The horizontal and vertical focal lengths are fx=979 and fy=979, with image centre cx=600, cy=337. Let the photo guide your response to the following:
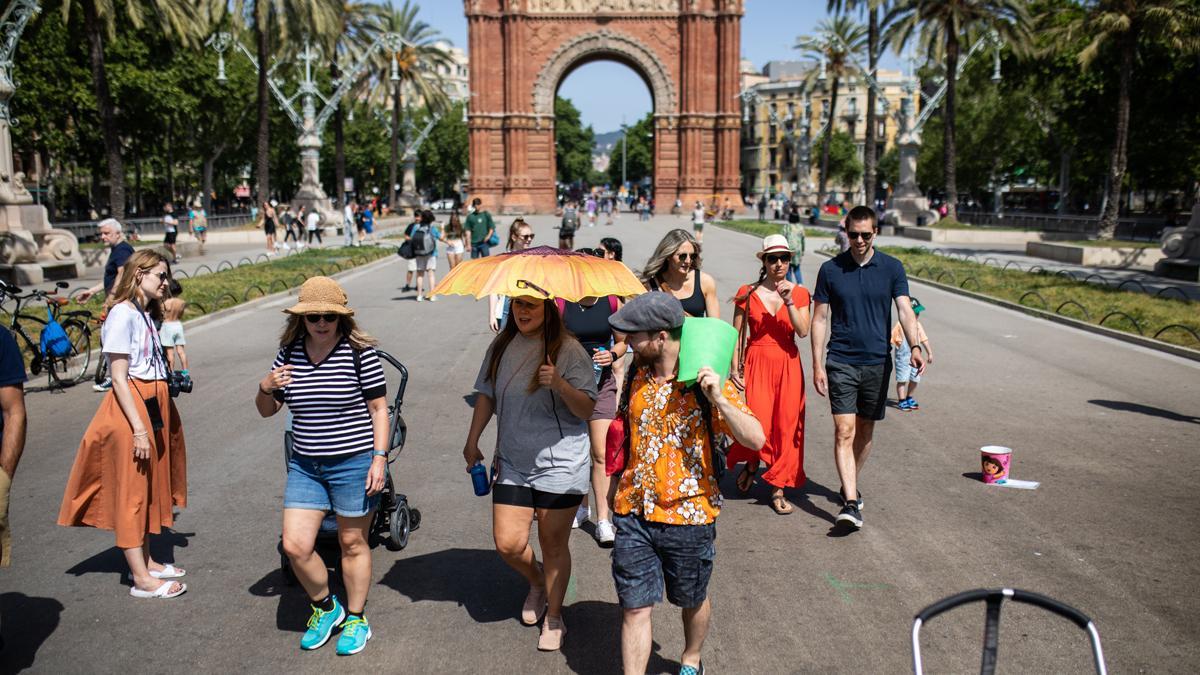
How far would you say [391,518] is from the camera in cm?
597

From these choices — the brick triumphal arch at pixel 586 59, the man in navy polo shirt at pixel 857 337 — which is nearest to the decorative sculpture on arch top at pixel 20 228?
the man in navy polo shirt at pixel 857 337

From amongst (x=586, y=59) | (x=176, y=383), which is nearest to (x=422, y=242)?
(x=176, y=383)

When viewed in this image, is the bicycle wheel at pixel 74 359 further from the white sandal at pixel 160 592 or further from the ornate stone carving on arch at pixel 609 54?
the ornate stone carving on arch at pixel 609 54

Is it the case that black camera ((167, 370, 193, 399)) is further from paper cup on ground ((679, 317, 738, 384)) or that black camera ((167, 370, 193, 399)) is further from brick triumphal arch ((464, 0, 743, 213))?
brick triumphal arch ((464, 0, 743, 213))

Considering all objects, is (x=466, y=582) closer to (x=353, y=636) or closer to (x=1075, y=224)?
(x=353, y=636)

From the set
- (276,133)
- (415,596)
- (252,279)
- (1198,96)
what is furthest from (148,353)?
(276,133)

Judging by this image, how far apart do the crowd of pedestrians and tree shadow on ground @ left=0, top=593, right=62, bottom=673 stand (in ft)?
1.47

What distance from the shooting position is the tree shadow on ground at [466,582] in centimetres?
531

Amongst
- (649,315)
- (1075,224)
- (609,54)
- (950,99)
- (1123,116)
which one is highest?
(609,54)

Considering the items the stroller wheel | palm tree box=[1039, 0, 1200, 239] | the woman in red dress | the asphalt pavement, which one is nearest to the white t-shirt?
the asphalt pavement

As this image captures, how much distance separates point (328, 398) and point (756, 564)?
9.14ft

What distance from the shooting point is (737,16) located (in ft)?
230

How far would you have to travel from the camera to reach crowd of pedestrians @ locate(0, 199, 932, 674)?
13.3ft

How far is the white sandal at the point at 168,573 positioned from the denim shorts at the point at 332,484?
1.43m
